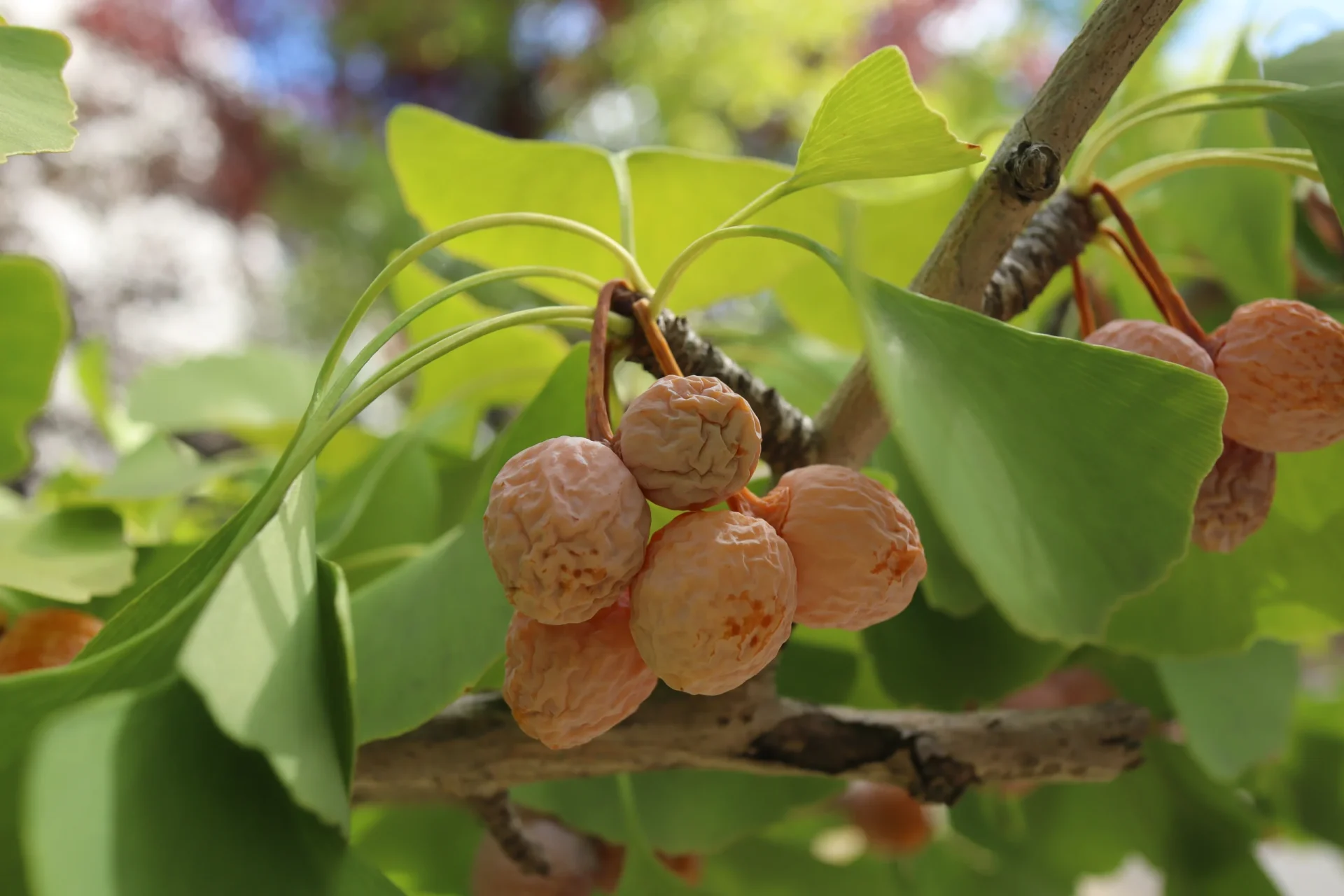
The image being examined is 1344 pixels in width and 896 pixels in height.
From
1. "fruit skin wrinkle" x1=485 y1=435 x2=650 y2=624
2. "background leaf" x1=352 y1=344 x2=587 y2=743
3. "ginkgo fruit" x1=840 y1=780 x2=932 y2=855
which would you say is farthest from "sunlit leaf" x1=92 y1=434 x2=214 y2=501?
"ginkgo fruit" x1=840 y1=780 x2=932 y2=855

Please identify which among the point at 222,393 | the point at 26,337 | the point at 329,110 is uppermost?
the point at 26,337

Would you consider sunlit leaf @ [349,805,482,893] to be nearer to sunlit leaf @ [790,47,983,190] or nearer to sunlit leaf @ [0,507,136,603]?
sunlit leaf @ [0,507,136,603]

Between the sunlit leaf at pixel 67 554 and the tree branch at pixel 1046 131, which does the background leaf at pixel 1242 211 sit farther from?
the sunlit leaf at pixel 67 554

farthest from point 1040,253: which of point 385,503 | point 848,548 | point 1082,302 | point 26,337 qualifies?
point 26,337

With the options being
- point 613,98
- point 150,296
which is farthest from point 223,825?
point 613,98

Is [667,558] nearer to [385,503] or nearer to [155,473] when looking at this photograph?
[385,503]

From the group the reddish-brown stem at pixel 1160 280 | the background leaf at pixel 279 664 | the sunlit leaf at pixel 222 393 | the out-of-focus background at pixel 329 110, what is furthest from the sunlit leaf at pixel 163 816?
the out-of-focus background at pixel 329 110
